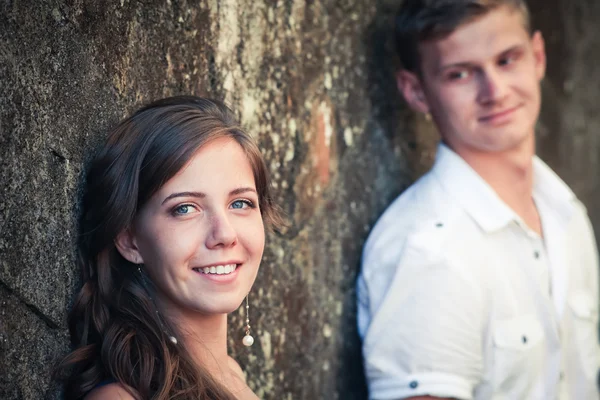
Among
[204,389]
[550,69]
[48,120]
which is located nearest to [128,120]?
[48,120]

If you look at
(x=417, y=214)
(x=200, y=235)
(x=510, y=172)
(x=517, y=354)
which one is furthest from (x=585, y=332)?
(x=200, y=235)

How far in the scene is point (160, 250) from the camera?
5.98 ft

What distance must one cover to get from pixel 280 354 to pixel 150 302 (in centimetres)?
84

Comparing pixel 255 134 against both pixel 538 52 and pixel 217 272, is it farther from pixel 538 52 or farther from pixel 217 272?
pixel 538 52

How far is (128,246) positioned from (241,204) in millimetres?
282

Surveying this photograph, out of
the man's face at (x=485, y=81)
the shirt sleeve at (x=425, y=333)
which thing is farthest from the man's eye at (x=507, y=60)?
the shirt sleeve at (x=425, y=333)

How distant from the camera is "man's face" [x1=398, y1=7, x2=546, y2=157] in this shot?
284 centimetres

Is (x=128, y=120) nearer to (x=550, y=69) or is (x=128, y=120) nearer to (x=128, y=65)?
(x=128, y=65)

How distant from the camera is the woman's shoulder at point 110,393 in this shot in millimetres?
1702

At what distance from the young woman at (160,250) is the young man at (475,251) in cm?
87

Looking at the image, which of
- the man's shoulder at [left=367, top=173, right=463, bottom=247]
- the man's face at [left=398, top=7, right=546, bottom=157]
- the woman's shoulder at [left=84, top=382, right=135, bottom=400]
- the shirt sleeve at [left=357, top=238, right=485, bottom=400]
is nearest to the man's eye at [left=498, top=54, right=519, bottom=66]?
the man's face at [left=398, top=7, right=546, bottom=157]

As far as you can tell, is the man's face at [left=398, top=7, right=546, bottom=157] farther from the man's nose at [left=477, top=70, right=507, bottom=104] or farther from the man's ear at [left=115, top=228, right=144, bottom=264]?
the man's ear at [left=115, top=228, right=144, bottom=264]

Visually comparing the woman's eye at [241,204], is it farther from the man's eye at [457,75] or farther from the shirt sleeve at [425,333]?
the man's eye at [457,75]

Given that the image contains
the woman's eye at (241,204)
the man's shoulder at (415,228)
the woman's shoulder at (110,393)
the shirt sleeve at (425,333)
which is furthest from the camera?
the man's shoulder at (415,228)
